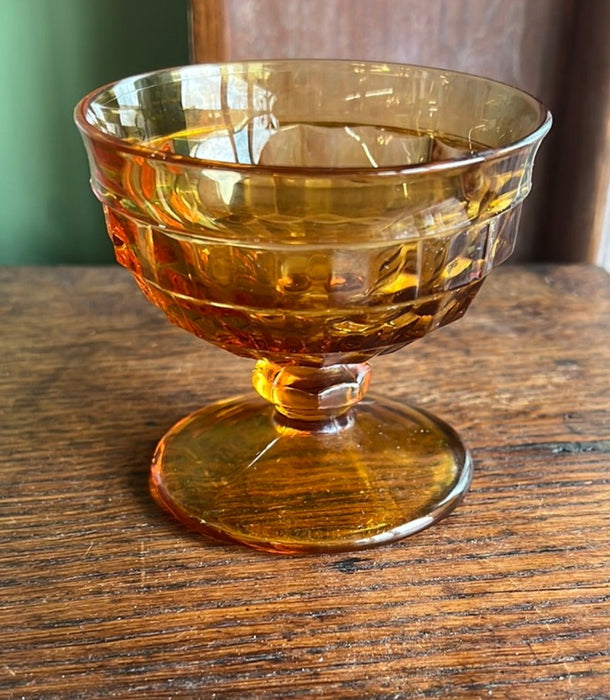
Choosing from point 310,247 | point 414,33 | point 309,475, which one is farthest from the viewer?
point 414,33

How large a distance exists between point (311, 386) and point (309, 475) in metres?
0.05

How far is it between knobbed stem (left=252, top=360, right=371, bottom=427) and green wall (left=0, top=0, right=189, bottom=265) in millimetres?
415

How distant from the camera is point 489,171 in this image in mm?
329

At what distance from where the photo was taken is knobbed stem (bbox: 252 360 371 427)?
44 centimetres

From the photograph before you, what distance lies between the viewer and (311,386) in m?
0.45

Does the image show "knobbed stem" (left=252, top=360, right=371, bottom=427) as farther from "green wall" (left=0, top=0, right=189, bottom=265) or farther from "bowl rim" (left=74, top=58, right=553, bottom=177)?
"green wall" (left=0, top=0, right=189, bottom=265)

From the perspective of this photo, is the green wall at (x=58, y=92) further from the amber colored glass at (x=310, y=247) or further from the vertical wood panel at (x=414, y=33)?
the amber colored glass at (x=310, y=247)

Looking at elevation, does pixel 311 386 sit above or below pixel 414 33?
below

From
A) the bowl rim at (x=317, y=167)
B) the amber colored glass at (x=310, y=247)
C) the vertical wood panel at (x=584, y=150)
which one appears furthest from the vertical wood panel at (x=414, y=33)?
the bowl rim at (x=317, y=167)

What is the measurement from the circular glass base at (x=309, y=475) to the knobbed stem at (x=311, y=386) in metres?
0.02

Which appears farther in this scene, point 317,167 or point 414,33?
point 414,33

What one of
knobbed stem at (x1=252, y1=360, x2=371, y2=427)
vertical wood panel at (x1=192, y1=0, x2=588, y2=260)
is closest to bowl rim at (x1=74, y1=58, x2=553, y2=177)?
knobbed stem at (x1=252, y1=360, x2=371, y2=427)

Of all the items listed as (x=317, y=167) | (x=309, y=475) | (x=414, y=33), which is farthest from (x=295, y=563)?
(x=414, y=33)

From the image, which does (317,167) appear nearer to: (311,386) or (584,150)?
(311,386)
